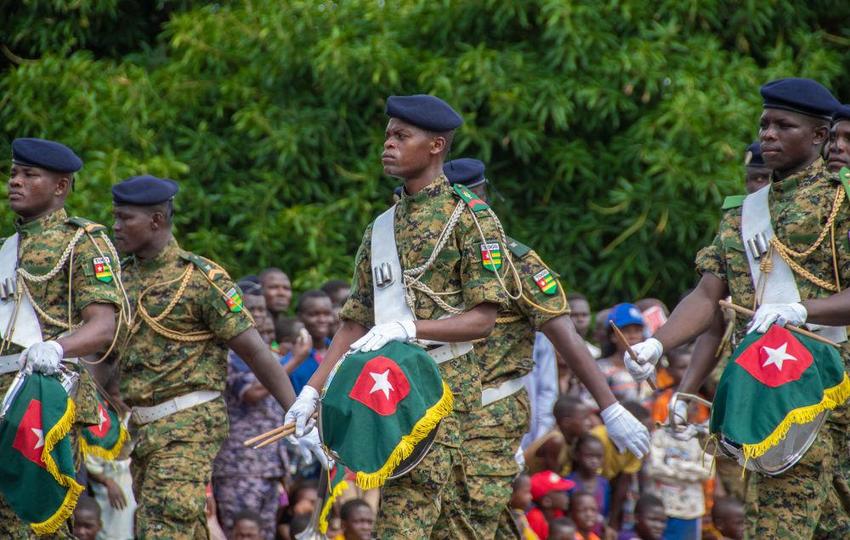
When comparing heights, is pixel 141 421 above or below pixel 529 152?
above

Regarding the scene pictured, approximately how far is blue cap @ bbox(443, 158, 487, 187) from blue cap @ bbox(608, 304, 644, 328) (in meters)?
2.51

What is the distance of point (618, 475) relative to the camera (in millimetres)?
10578

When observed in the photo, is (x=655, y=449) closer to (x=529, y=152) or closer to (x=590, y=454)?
Answer: (x=590, y=454)

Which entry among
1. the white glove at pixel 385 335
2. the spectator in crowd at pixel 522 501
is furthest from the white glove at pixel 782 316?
the spectator in crowd at pixel 522 501

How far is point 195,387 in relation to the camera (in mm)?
8453

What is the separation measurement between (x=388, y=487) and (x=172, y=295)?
216 centimetres

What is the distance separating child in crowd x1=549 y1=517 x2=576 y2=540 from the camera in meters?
9.76

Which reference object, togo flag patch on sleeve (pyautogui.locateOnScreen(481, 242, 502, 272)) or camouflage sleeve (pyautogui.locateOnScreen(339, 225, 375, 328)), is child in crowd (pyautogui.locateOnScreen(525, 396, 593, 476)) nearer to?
camouflage sleeve (pyautogui.locateOnScreen(339, 225, 375, 328))

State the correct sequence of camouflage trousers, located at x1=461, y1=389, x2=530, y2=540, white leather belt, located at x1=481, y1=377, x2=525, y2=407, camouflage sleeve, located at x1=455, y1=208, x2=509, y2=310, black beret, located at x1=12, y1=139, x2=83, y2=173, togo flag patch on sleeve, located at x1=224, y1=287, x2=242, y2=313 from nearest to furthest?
1. camouflage sleeve, located at x1=455, y1=208, x2=509, y2=310
2. camouflage trousers, located at x1=461, y1=389, x2=530, y2=540
3. white leather belt, located at x1=481, y1=377, x2=525, y2=407
4. black beret, located at x1=12, y1=139, x2=83, y2=173
5. togo flag patch on sleeve, located at x1=224, y1=287, x2=242, y2=313

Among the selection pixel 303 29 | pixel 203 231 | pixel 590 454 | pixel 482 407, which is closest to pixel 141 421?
pixel 482 407

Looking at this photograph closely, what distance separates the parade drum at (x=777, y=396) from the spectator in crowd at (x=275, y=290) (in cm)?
493

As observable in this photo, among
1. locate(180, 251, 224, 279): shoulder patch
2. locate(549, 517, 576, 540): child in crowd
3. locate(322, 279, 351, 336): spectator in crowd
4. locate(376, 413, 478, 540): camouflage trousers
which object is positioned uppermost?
locate(376, 413, 478, 540): camouflage trousers

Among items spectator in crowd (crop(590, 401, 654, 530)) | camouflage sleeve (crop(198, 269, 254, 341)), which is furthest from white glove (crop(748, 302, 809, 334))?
spectator in crowd (crop(590, 401, 654, 530))

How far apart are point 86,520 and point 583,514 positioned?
3083 mm
